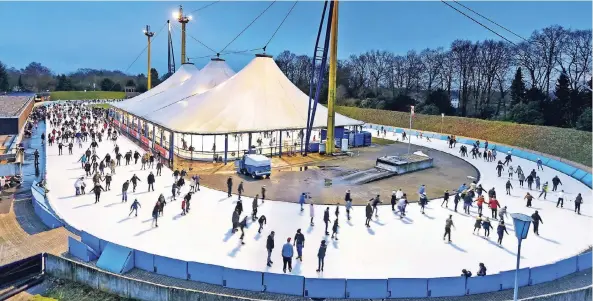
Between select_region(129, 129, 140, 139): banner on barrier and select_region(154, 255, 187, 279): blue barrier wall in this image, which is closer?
select_region(154, 255, 187, 279): blue barrier wall

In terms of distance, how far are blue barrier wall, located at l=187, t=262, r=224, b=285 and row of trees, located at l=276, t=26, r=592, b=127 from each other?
2308 centimetres

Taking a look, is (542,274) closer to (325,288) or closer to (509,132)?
(325,288)

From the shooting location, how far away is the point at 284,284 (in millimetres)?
10562

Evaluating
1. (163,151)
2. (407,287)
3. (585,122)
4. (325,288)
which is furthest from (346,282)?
(585,122)

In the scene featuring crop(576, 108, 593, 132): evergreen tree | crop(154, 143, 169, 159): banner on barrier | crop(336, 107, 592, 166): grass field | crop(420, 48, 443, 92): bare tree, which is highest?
crop(420, 48, 443, 92): bare tree

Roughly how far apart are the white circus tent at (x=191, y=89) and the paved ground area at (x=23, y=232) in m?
14.7

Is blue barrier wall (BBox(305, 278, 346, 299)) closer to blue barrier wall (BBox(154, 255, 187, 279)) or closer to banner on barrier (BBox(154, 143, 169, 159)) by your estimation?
blue barrier wall (BBox(154, 255, 187, 279))

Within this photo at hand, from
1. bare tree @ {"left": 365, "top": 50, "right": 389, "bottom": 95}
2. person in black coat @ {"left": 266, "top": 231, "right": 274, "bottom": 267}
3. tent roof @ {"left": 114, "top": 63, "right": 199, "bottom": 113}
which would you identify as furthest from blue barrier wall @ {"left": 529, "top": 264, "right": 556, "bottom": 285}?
bare tree @ {"left": 365, "top": 50, "right": 389, "bottom": 95}

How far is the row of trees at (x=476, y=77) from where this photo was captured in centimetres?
4072

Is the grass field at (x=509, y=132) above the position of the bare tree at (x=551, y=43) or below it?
below

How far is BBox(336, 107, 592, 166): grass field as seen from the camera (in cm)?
3175

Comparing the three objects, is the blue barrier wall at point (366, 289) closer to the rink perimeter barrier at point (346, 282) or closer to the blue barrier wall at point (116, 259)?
the rink perimeter barrier at point (346, 282)

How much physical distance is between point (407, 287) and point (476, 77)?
49.0 metres

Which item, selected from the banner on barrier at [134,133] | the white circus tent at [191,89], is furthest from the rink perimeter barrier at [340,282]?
the banner on barrier at [134,133]
